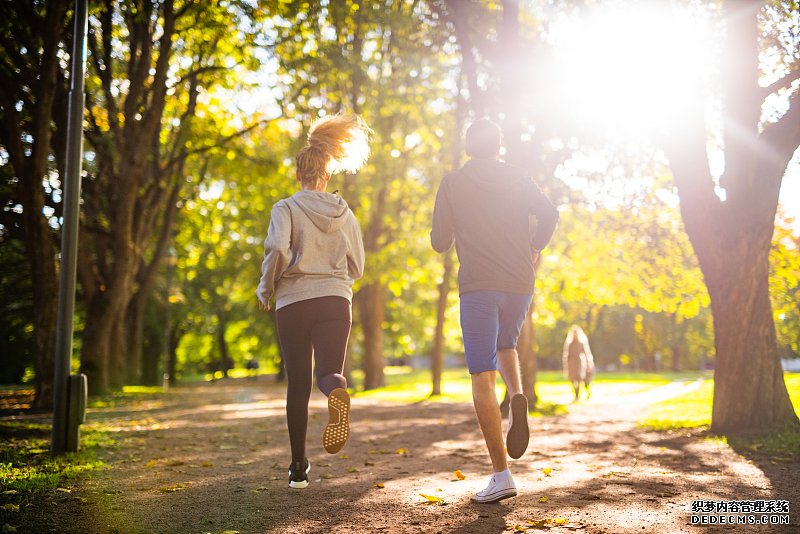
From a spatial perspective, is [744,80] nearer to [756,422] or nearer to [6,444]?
[756,422]

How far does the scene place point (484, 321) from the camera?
467cm

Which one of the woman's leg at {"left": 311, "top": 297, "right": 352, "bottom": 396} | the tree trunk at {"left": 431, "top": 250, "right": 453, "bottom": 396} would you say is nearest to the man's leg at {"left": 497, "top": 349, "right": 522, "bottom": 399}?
the woman's leg at {"left": 311, "top": 297, "right": 352, "bottom": 396}

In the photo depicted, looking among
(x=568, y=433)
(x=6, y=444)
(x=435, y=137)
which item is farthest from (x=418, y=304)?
(x=6, y=444)

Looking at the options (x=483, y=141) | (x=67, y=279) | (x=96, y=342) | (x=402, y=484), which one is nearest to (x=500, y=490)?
(x=402, y=484)

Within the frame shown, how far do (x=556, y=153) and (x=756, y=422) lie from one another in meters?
6.76

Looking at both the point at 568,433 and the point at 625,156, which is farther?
the point at 625,156

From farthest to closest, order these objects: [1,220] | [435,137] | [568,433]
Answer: [435,137] → [1,220] → [568,433]

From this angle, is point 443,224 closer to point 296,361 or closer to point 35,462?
point 296,361

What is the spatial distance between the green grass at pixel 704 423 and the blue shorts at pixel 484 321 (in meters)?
3.92

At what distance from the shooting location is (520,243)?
489cm

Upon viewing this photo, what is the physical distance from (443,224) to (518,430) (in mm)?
1380

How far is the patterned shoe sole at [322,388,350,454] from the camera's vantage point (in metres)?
4.64

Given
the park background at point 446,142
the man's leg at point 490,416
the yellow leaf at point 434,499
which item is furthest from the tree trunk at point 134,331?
the man's leg at point 490,416

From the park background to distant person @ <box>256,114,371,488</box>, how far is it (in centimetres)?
69
